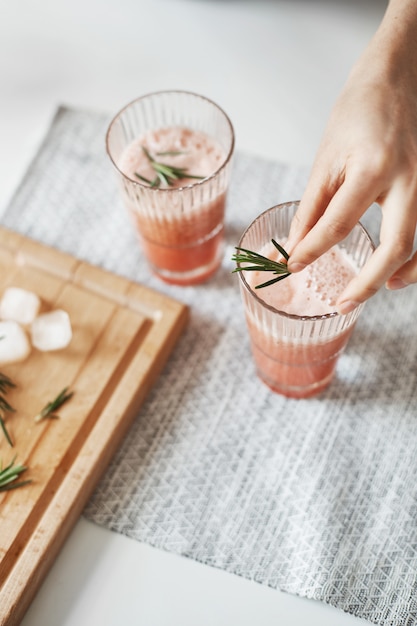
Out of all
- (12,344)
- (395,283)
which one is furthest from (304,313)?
(12,344)

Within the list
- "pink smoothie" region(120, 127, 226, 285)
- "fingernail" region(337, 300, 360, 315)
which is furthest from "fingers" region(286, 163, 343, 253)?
"pink smoothie" region(120, 127, 226, 285)

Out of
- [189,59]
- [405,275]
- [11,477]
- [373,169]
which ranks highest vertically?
[373,169]

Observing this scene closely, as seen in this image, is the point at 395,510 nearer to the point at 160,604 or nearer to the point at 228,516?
the point at 228,516

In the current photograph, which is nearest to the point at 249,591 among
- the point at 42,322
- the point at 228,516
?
the point at 228,516

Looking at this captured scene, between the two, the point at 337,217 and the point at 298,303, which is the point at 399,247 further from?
the point at 298,303

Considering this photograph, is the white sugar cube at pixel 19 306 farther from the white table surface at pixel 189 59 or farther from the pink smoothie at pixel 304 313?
the pink smoothie at pixel 304 313

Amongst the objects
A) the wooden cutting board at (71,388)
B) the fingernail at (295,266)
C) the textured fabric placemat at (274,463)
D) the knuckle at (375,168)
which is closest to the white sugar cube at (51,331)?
the wooden cutting board at (71,388)

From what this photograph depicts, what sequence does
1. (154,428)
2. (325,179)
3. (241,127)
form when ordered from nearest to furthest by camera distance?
(325,179) < (154,428) < (241,127)
